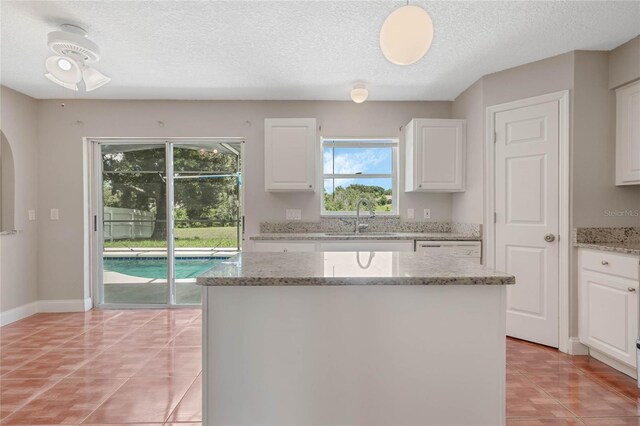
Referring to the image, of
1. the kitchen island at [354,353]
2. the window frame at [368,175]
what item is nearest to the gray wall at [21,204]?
the window frame at [368,175]

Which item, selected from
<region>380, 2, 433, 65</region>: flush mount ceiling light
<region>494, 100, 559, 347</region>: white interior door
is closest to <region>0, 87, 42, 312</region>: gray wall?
<region>380, 2, 433, 65</region>: flush mount ceiling light

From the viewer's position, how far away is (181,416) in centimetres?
192

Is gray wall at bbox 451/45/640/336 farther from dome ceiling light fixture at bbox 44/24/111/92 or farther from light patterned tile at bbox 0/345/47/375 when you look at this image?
light patterned tile at bbox 0/345/47/375

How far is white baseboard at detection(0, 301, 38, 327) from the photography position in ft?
11.4

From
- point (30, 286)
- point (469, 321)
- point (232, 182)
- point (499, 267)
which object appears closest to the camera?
point (469, 321)

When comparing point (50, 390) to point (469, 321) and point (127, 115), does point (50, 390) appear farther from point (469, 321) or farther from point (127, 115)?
point (127, 115)

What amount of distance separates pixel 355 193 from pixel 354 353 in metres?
2.91

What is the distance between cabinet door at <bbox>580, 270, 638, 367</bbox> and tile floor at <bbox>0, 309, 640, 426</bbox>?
0.19m

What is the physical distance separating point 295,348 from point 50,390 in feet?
6.42

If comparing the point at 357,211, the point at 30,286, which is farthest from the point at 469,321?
the point at 30,286

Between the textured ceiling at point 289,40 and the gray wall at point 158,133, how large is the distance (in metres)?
0.37

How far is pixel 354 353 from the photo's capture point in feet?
4.49

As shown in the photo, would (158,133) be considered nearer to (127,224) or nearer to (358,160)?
(127,224)

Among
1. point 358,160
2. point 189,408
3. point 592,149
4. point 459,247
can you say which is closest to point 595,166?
point 592,149
